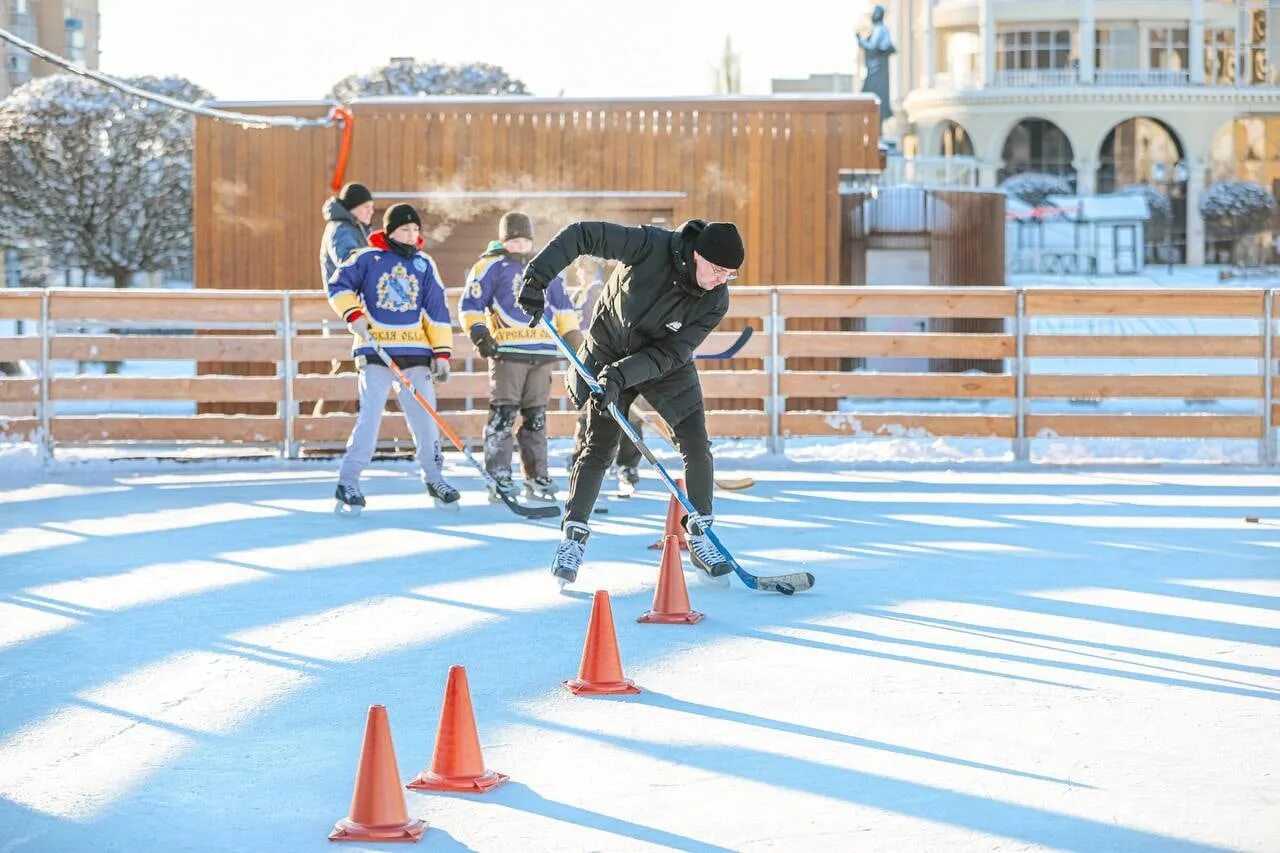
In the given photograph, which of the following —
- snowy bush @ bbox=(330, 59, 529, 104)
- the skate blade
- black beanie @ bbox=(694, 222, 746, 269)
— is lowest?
the skate blade

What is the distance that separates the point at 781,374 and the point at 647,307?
652cm

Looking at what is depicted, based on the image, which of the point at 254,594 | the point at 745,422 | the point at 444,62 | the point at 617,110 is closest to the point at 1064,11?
the point at 444,62

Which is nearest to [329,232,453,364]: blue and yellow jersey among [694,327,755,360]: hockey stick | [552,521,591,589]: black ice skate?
[694,327,755,360]: hockey stick

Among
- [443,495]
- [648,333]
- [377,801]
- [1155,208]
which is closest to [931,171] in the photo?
[1155,208]

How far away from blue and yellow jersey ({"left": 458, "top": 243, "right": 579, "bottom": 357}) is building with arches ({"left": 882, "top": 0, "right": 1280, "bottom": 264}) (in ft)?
165

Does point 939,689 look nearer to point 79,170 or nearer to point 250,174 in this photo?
point 250,174

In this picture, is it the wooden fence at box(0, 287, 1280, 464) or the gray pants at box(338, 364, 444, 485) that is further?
the wooden fence at box(0, 287, 1280, 464)

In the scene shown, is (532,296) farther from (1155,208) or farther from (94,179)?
(1155,208)

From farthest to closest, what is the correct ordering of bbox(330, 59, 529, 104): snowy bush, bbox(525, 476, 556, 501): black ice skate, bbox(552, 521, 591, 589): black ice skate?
bbox(330, 59, 529, 104): snowy bush, bbox(525, 476, 556, 501): black ice skate, bbox(552, 521, 591, 589): black ice skate

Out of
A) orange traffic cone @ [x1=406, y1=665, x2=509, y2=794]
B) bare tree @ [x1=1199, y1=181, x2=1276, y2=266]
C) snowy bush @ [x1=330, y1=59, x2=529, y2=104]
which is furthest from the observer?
bare tree @ [x1=1199, y1=181, x2=1276, y2=266]

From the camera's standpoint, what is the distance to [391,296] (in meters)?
10.8

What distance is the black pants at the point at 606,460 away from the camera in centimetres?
816

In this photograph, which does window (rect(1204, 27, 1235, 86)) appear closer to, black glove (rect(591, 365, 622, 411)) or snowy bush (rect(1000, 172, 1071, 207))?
snowy bush (rect(1000, 172, 1071, 207))

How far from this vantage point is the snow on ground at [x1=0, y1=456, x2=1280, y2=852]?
468 cm
